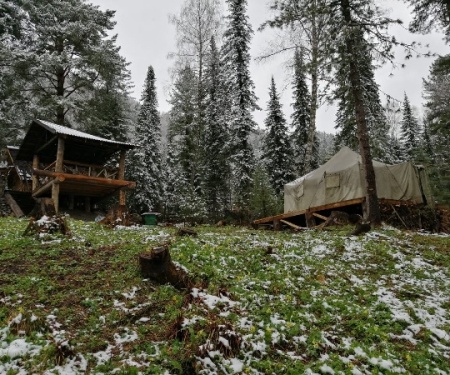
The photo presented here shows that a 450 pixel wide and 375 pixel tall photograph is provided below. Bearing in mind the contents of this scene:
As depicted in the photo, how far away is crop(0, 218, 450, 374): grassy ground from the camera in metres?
3.90

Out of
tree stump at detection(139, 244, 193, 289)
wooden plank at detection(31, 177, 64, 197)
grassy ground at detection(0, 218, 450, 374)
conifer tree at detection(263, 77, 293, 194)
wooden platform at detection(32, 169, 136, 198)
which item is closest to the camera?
grassy ground at detection(0, 218, 450, 374)

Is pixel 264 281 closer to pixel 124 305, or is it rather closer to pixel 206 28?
pixel 124 305

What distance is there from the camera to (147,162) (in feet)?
89.8

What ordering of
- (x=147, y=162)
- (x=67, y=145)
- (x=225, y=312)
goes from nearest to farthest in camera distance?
(x=225, y=312), (x=67, y=145), (x=147, y=162)

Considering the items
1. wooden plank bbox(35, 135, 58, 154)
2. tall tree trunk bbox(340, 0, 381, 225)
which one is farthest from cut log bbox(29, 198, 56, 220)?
tall tree trunk bbox(340, 0, 381, 225)

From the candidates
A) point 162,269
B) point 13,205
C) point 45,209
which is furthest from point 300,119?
point 162,269

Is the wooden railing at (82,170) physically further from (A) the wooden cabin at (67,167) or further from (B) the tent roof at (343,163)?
(B) the tent roof at (343,163)

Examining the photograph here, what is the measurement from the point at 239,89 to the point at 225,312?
22.8 metres

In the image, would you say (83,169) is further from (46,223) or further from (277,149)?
(277,149)

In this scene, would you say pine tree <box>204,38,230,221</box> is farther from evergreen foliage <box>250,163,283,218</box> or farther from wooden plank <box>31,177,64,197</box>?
wooden plank <box>31,177,64,197</box>

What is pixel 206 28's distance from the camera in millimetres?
24125

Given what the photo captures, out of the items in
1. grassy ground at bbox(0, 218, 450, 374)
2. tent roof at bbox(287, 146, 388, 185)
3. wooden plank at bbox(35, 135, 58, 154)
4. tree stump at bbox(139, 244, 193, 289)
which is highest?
wooden plank at bbox(35, 135, 58, 154)

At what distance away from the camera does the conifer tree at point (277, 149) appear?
28250mm

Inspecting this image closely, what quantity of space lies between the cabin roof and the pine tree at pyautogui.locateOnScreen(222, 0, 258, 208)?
9525mm
